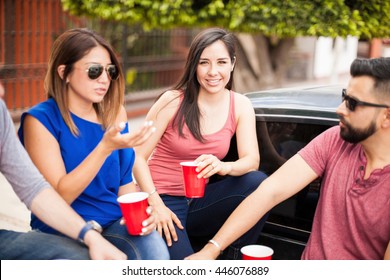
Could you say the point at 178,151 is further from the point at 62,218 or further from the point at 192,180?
the point at 62,218

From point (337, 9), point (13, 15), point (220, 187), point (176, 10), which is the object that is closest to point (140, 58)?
point (13, 15)

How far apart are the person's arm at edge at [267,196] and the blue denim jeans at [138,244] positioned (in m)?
0.28

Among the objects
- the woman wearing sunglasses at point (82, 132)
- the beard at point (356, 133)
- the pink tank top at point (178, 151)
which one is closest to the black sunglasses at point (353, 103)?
the beard at point (356, 133)

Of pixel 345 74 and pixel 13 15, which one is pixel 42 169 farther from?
pixel 345 74

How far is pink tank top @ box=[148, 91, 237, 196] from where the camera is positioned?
3.08m

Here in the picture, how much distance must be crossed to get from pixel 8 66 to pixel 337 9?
546cm

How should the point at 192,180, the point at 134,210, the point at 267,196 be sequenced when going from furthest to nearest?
the point at 192,180 < the point at 267,196 < the point at 134,210

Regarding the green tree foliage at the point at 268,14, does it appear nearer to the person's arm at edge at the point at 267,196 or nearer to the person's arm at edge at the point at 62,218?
the person's arm at edge at the point at 267,196

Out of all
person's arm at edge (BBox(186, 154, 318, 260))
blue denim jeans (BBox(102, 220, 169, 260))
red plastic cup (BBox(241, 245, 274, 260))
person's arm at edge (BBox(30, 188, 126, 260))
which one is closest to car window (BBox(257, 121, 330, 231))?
person's arm at edge (BBox(186, 154, 318, 260))

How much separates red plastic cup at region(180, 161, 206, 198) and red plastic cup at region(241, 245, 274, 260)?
17.6 inches

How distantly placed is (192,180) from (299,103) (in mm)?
799

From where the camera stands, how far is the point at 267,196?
8.59 ft

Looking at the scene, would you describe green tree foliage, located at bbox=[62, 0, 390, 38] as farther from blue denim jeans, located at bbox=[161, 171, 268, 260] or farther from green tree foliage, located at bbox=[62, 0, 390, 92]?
blue denim jeans, located at bbox=[161, 171, 268, 260]

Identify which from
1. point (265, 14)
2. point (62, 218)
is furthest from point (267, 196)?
point (265, 14)
